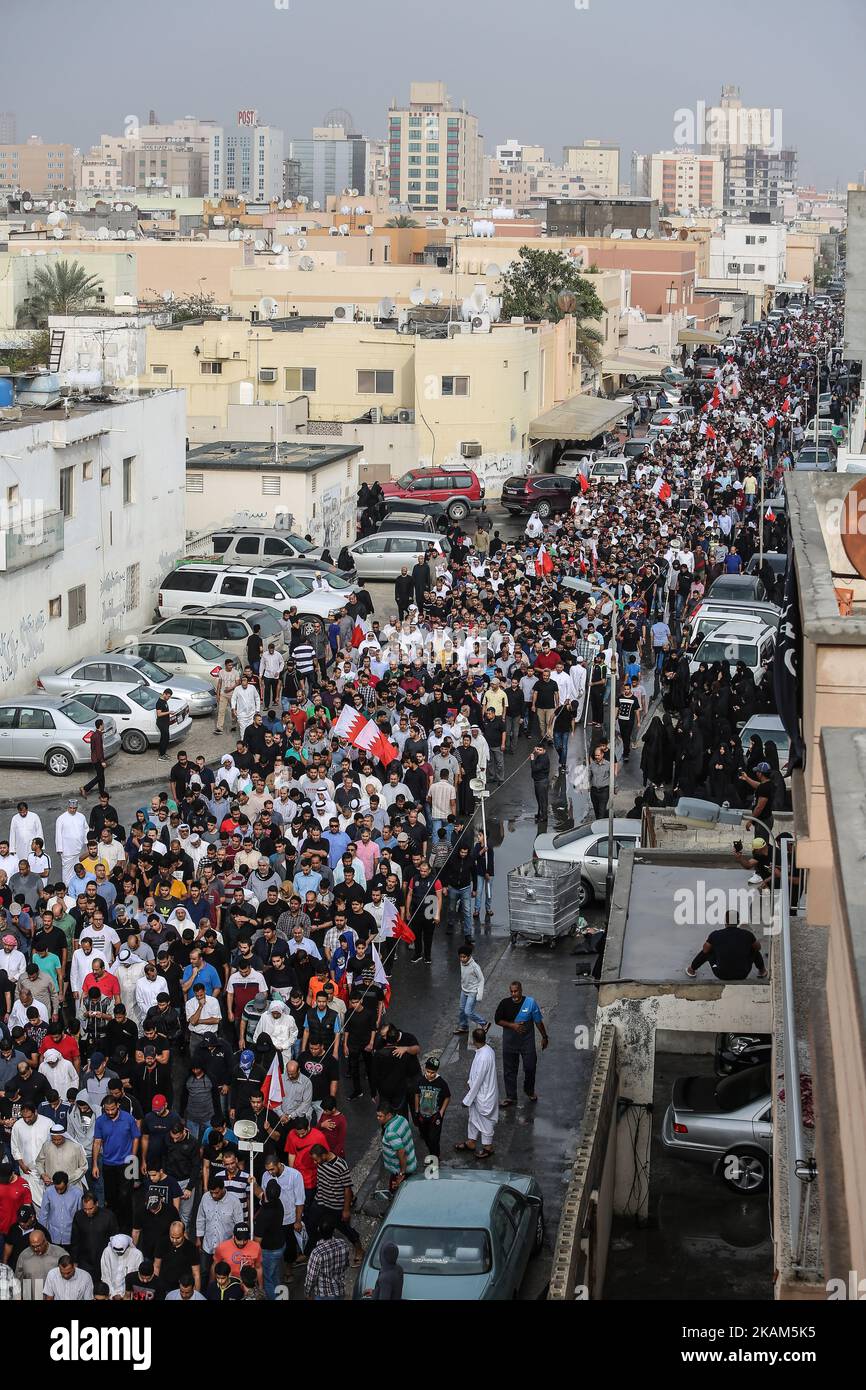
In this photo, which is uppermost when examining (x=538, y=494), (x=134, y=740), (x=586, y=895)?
(x=538, y=494)

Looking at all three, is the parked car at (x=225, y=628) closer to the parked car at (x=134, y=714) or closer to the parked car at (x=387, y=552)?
the parked car at (x=134, y=714)

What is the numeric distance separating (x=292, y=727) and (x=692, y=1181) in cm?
1019

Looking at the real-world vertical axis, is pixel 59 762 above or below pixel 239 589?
below

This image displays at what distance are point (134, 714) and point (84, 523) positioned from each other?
5.50 meters

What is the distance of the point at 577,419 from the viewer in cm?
5366

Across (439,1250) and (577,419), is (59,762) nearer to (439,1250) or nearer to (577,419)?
(439,1250)

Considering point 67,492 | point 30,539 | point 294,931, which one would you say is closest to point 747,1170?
point 294,931

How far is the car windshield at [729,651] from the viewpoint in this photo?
2733 centimetres

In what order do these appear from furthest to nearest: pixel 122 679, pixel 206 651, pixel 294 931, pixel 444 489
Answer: pixel 444 489
pixel 206 651
pixel 122 679
pixel 294 931

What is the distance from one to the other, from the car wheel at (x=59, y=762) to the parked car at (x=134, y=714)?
1079mm

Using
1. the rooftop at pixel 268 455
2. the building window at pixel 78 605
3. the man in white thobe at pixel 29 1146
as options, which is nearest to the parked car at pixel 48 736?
the building window at pixel 78 605
